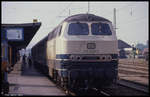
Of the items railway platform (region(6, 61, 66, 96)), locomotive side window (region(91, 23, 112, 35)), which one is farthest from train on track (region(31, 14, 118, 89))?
railway platform (region(6, 61, 66, 96))

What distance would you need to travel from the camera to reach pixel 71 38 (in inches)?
541

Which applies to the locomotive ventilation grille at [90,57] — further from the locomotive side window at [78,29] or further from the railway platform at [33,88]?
the railway platform at [33,88]

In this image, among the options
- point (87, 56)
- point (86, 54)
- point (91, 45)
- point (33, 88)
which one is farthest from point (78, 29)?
point (33, 88)

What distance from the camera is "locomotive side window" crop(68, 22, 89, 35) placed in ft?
46.0

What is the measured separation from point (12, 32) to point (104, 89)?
12.1 meters

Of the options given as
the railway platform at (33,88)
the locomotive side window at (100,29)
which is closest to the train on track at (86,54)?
the locomotive side window at (100,29)

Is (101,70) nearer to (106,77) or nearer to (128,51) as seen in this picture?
(106,77)

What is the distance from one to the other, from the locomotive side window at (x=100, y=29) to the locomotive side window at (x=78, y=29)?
0.34 metres

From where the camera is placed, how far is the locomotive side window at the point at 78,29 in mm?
14025

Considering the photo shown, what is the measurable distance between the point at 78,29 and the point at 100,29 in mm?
1055

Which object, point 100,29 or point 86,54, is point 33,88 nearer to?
point 86,54

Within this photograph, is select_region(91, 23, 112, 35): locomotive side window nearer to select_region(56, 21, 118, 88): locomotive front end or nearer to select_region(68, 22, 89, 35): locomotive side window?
select_region(56, 21, 118, 88): locomotive front end

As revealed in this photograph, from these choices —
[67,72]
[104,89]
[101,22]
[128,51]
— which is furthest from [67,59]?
[128,51]

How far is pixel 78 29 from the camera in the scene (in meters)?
14.1
